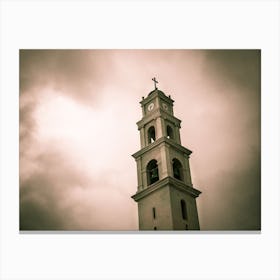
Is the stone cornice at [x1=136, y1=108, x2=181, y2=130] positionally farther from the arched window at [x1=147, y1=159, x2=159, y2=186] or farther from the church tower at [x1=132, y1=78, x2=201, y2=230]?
the arched window at [x1=147, y1=159, x2=159, y2=186]

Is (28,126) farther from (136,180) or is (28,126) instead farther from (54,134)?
(136,180)

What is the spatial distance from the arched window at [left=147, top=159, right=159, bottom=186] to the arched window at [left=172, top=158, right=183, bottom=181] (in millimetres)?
439

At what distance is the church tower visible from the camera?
11.0 m

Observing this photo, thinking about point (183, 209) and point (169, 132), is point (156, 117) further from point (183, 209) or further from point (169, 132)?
point (183, 209)

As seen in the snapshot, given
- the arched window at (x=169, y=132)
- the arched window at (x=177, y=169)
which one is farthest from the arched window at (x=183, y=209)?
the arched window at (x=169, y=132)

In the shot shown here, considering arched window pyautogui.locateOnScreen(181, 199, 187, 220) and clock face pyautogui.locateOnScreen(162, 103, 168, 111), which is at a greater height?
clock face pyautogui.locateOnScreen(162, 103, 168, 111)

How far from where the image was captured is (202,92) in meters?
10.6

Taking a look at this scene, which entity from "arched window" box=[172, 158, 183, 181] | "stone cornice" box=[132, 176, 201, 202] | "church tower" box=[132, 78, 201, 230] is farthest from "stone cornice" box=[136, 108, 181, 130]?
"stone cornice" box=[132, 176, 201, 202]
